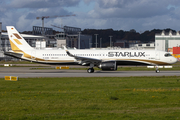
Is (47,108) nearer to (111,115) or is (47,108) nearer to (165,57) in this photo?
(111,115)

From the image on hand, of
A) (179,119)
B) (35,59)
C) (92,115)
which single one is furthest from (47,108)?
(35,59)

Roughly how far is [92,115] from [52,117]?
1905mm

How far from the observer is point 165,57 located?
130 ft

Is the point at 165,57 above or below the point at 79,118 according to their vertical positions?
above

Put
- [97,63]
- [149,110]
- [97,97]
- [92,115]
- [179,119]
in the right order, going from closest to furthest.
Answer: [179,119]
[92,115]
[149,110]
[97,97]
[97,63]

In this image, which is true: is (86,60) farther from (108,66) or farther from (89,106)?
(89,106)

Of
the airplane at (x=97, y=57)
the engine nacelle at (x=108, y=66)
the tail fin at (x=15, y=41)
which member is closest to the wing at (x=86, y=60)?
the airplane at (x=97, y=57)

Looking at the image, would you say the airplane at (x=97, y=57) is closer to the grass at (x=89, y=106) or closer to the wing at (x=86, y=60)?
the wing at (x=86, y=60)

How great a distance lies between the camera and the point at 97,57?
4019 centimetres

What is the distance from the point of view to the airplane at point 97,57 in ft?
129

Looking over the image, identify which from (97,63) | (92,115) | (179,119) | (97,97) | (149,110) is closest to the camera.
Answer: (179,119)

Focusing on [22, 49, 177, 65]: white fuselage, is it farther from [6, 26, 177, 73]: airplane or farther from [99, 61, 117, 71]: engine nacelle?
[99, 61, 117, 71]: engine nacelle

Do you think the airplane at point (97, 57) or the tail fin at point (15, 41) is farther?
the tail fin at point (15, 41)

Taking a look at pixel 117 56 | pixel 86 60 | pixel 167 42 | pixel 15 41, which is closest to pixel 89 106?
pixel 86 60
